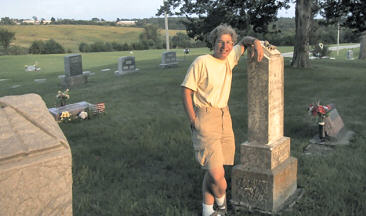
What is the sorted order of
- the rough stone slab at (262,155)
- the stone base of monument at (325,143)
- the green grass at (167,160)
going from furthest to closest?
the stone base of monument at (325,143) → the green grass at (167,160) → the rough stone slab at (262,155)

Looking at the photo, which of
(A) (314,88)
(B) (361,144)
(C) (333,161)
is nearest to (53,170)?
(C) (333,161)

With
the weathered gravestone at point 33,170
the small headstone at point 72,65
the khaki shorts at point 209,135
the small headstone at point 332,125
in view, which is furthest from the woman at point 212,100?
the small headstone at point 72,65

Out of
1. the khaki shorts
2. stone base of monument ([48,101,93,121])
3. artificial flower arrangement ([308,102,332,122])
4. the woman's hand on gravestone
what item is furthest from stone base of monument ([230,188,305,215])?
stone base of monument ([48,101,93,121])

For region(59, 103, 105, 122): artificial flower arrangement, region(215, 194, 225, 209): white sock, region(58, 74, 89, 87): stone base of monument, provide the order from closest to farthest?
region(215, 194, 225, 209): white sock → region(59, 103, 105, 122): artificial flower arrangement → region(58, 74, 89, 87): stone base of monument

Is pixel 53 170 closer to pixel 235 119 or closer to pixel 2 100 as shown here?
pixel 2 100

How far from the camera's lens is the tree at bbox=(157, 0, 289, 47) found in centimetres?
1612

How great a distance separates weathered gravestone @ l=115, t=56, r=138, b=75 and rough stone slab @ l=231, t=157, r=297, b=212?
17.6 meters

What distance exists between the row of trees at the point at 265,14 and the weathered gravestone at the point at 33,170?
1442cm

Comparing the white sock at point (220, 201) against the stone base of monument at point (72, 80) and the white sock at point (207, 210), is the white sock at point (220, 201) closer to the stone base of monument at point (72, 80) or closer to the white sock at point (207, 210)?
the white sock at point (207, 210)

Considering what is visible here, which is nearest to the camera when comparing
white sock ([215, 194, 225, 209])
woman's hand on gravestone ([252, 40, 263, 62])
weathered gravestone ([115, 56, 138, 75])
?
woman's hand on gravestone ([252, 40, 263, 62])

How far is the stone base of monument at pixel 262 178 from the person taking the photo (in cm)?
403

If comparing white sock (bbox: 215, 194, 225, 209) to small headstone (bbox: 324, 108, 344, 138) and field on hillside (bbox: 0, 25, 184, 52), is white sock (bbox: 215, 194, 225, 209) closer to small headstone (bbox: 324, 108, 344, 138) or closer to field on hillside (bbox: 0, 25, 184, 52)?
small headstone (bbox: 324, 108, 344, 138)

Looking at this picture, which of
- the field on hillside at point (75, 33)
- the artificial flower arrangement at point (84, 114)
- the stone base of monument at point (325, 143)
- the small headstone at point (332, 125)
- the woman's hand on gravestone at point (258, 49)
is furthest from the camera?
the field on hillside at point (75, 33)

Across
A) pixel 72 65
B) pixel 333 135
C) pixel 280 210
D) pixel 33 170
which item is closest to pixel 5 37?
pixel 72 65
